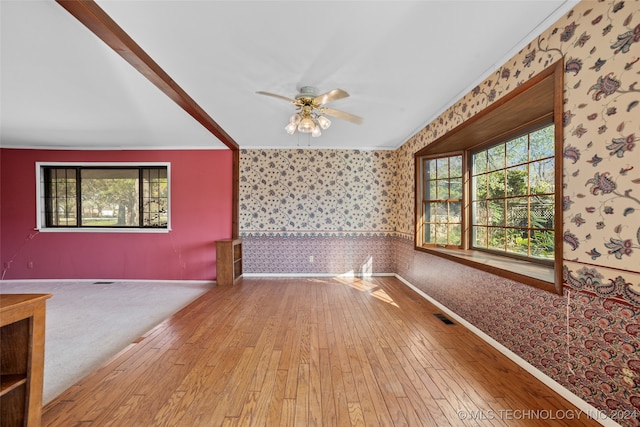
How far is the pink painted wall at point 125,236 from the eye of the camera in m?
4.91

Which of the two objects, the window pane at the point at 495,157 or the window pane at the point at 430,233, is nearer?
the window pane at the point at 495,157

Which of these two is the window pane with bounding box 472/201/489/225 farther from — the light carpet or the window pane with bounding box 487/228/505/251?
the light carpet

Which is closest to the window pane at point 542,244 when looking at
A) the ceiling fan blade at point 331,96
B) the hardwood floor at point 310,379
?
the hardwood floor at point 310,379

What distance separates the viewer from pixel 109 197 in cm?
501

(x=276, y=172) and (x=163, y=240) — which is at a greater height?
(x=276, y=172)

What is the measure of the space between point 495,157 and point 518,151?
0.35 meters

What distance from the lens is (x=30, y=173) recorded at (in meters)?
4.95

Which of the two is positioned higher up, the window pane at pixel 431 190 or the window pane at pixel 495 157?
the window pane at pixel 495 157

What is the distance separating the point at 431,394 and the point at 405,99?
282 centimetres

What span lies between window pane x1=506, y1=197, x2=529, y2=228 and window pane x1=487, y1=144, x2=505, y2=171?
48 cm

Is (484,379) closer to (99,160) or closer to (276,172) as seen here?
(276,172)

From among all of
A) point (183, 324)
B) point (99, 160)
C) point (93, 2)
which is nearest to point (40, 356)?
point (183, 324)

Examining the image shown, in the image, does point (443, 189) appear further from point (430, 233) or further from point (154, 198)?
point (154, 198)

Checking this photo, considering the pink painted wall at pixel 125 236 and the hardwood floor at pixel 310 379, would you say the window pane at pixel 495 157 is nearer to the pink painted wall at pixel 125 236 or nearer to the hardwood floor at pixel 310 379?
the hardwood floor at pixel 310 379
